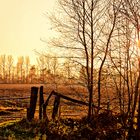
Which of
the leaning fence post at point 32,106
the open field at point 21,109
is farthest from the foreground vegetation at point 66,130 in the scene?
the open field at point 21,109

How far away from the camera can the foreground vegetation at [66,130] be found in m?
13.3

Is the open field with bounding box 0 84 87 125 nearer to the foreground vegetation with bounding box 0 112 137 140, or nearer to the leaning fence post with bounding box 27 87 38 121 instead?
the leaning fence post with bounding box 27 87 38 121

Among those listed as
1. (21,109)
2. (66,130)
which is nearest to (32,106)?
(66,130)

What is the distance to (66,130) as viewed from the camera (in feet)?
46.9

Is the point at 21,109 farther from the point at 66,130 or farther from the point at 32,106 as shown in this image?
the point at 66,130

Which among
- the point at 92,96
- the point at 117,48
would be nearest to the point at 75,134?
the point at 92,96

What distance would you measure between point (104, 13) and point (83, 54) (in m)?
2.14

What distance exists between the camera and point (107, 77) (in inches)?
696

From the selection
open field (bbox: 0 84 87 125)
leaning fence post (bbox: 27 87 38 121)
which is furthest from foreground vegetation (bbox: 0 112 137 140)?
open field (bbox: 0 84 87 125)

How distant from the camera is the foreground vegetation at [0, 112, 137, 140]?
1327 cm

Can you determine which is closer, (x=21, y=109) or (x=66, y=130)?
(x=66, y=130)

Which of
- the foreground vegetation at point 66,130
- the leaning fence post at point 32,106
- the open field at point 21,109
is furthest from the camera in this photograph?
the open field at point 21,109

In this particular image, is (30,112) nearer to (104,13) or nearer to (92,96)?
(92,96)

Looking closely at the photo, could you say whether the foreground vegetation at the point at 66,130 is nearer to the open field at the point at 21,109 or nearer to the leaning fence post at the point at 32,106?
the leaning fence post at the point at 32,106
